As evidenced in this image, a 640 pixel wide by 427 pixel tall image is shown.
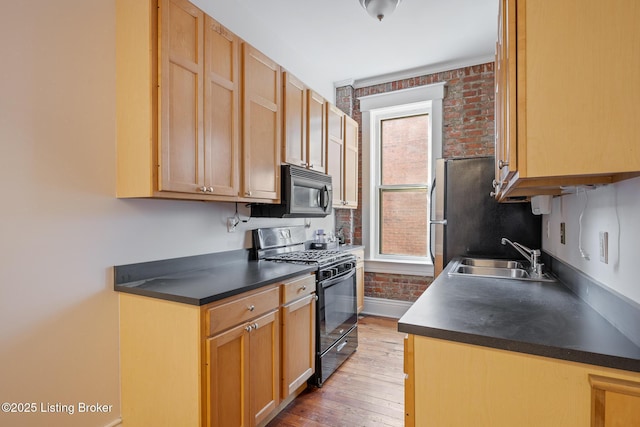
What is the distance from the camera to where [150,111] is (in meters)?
1.65

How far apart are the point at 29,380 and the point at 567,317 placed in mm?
2244

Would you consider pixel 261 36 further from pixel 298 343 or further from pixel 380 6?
pixel 298 343

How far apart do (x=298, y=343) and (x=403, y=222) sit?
7.89 ft

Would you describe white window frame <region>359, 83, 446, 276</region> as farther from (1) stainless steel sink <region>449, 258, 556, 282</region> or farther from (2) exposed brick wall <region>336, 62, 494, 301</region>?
(1) stainless steel sink <region>449, 258, 556, 282</region>

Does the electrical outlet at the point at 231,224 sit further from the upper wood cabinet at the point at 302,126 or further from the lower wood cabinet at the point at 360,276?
the lower wood cabinet at the point at 360,276

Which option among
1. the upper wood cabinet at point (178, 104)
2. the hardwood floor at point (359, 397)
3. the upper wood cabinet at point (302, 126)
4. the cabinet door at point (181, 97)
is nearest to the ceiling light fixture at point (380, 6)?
the upper wood cabinet at point (302, 126)

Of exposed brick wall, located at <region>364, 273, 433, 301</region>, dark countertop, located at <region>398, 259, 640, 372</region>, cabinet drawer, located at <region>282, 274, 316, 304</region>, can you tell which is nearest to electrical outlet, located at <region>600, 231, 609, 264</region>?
dark countertop, located at <region>398, 259, 640, 372</region>

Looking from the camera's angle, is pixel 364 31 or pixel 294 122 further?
pixel 364 31

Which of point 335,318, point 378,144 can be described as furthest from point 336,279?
point 378,144

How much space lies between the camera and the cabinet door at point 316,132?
2980 mm

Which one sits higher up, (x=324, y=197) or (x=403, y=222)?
(x=324, y=197)

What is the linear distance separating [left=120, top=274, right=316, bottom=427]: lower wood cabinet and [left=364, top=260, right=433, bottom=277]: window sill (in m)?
2.26

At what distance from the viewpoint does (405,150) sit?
13.6 feet

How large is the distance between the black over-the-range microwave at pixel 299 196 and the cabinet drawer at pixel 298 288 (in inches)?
22.9
